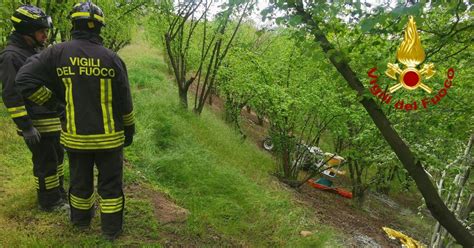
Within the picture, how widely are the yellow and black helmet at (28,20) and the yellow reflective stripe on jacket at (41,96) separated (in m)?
0.86

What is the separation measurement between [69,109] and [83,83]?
0.28 metres

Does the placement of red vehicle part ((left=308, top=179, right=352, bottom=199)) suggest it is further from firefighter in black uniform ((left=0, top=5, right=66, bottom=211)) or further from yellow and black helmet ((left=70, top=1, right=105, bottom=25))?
yellow and black helmet ((left=70, top=1, right=105, bottom=25))

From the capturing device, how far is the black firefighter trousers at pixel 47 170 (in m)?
3.94

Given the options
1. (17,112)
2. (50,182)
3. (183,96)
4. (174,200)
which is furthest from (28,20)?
(183,96)

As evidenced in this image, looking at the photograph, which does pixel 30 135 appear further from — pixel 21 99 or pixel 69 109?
pixel 69 109

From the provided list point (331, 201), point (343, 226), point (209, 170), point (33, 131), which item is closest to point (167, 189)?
point (209, 170)

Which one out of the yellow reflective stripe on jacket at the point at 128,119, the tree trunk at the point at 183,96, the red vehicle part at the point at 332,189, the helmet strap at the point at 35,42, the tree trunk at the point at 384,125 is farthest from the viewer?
the red vehicle part at the point at 332,189

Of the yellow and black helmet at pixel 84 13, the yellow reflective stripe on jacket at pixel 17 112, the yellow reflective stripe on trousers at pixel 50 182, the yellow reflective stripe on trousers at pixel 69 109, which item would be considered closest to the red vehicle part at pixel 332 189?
the yellow reflective stripe on trousers at pixel 50 182

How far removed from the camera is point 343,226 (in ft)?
31.9

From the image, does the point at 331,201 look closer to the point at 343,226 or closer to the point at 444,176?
the point at 343,226

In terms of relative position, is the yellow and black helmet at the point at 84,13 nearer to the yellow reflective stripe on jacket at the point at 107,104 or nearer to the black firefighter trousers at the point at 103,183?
the yellow reflective stripe on jacket at the point at 107,104

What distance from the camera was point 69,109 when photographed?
3.29 m

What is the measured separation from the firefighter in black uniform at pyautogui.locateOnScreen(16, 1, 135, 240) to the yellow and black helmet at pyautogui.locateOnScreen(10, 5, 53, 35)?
68cm

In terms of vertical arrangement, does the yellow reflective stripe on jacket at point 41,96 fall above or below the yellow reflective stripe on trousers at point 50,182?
above
